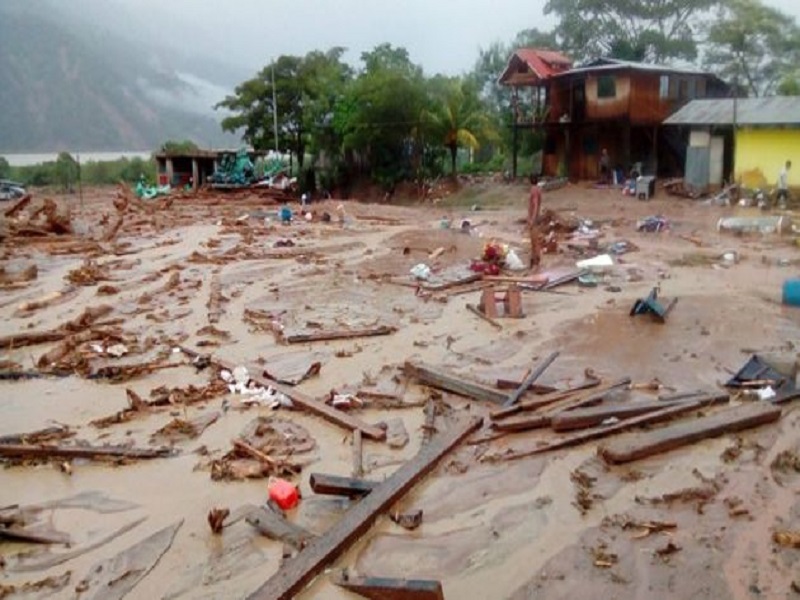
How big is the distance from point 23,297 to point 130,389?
7205 millimetres

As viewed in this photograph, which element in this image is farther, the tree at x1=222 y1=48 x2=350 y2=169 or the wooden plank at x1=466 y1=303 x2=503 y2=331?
the tree at x1=222 y1=48 x2=350 y2=169

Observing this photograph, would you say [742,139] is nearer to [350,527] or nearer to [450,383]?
[450,383]

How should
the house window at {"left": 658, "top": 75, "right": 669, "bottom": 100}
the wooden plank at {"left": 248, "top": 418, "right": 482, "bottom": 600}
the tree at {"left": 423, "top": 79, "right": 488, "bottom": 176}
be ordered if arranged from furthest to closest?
the tree at {"left": 423, "top": 79, "right": 488, "bottom": 176} → the house window at {"left": 658, "top": 75, "right": 669, "bottom": 100} → the wooden plank at {"left": 248, "top": 418, "right": 482, "bottom": 600}

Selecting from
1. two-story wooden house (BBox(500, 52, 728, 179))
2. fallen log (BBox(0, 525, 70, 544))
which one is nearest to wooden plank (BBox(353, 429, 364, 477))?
fallen log (BBox(0, 525, 70, 544))

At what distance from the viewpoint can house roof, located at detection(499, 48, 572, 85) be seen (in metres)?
34.7

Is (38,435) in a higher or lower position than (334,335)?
lower

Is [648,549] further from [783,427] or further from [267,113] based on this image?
[267,113]

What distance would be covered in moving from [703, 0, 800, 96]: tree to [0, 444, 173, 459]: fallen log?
36.4 m

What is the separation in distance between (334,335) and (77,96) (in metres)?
92.9

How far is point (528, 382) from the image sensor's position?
8.51m

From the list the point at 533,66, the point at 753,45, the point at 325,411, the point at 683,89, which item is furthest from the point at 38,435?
the point at 753,45

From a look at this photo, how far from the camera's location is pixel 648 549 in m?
5.40

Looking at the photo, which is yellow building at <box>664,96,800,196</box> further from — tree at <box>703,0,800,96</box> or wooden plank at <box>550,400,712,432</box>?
wooden plank at <box>550,400,712,432</box>

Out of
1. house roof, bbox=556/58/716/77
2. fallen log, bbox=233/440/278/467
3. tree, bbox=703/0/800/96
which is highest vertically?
tree, bbox=703/0/800/96
